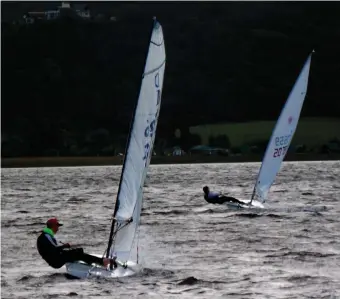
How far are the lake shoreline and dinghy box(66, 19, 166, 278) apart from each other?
11968cm

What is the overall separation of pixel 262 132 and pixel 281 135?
120424mm

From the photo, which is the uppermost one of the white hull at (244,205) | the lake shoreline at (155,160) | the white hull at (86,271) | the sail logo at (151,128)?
the lake shoreline at (155,160)

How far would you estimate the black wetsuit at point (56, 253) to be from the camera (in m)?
23.3

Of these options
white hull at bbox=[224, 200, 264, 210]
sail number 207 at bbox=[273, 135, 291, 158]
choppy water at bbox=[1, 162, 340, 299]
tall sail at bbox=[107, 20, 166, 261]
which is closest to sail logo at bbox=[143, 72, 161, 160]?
tall sail at bbox=[107, 20, 166, 261]

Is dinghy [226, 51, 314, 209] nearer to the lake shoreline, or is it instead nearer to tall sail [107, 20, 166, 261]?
tall sail [107, 20, 166, 261]

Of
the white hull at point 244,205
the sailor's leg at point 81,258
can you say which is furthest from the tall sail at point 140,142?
the white hull at point 244,205

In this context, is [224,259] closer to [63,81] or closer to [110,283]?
[110,283]

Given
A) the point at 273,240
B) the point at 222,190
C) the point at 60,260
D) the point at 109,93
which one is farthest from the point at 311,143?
the point at 60,260

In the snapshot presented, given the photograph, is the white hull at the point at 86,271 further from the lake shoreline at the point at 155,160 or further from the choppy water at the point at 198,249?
the lake shoreline at the point at 155,160

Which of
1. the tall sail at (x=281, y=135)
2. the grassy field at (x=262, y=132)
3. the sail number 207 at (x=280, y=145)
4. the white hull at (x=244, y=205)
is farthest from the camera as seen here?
the grassy field at (x=262, y=132)

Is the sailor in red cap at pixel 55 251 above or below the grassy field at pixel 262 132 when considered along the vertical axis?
below

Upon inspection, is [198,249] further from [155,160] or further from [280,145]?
[155,160]

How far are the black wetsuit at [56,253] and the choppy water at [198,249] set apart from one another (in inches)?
21.0

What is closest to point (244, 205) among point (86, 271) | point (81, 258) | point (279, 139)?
point (279, 139)
